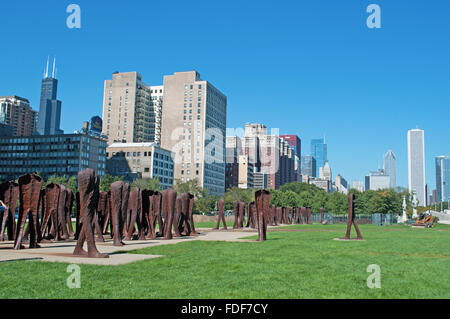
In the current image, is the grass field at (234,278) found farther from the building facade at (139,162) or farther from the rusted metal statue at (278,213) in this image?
the building facade at (139,162)

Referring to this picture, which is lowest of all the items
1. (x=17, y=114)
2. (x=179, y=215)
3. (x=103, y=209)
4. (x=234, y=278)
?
(x=234, y=278)

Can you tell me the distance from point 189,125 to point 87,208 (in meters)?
115

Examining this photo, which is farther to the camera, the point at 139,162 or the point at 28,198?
the point at 139,162

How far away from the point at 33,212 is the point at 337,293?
11.8m

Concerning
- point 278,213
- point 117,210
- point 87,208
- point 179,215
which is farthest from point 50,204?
point 278,213

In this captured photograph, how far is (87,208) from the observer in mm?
13484

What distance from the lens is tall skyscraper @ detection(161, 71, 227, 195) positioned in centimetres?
12619

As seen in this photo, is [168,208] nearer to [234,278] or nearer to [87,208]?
[87,208]

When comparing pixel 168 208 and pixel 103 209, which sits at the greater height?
pixel 168 208

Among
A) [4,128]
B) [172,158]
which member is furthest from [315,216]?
[4,128]

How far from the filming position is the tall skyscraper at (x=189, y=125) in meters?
126

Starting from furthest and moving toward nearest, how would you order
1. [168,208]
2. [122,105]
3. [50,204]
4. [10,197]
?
[122,105] < [168,208] < [50,204] < [10,197]
